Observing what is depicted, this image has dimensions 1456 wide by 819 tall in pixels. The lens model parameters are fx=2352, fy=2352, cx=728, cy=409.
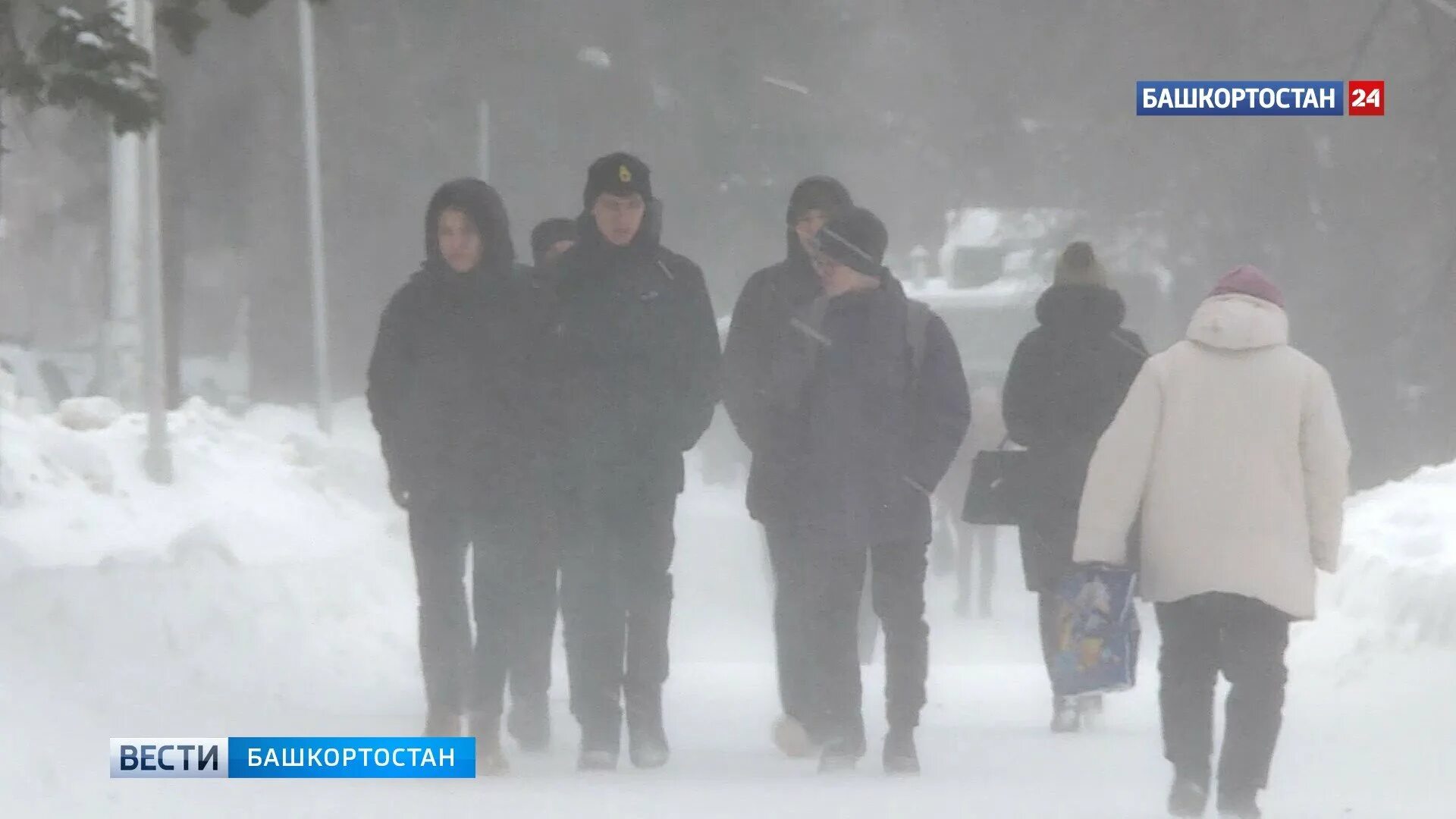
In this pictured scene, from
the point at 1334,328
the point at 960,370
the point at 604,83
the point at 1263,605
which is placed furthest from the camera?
the point at 604,83

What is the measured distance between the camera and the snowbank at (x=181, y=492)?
1291 centimetres

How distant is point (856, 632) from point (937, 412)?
2.39ft

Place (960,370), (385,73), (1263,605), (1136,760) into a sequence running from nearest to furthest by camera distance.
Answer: (1263,605) → (960,370) → (1136,760) → (385,73)

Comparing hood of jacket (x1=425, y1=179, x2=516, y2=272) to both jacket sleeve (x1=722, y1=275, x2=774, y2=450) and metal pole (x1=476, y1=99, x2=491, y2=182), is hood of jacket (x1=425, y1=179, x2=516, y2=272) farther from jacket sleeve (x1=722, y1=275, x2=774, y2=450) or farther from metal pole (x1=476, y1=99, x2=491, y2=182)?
metal pole (x1=476, y1=99, x2=491, y2=182)

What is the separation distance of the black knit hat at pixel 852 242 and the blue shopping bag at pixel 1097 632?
1.41 meters

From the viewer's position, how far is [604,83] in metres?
31.4

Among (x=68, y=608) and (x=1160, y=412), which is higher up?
(x=1160, y=412)

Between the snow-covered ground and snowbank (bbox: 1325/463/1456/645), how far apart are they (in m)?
0.02

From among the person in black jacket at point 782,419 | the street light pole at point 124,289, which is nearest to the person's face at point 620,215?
the person in black jacket at point 782,419

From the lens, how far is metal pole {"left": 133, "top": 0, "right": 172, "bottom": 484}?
53.5 ft

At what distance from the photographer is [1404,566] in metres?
11.7

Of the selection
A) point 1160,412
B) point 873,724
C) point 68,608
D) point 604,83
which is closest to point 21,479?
point 68,608

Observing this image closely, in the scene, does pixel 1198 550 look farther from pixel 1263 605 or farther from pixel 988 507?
pixel 988 507

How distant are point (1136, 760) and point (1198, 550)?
1822 millimetres
